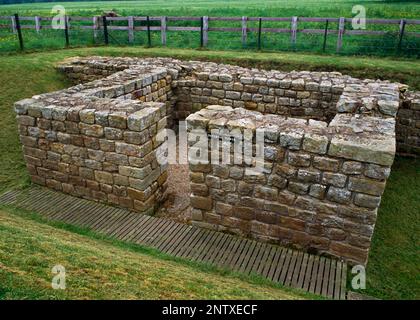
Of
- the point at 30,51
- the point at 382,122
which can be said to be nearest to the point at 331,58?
the point at 382,122

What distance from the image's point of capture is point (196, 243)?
6.29 metres

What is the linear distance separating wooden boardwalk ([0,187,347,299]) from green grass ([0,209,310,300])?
304 mm

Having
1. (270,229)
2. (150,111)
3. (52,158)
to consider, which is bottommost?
(270,229)

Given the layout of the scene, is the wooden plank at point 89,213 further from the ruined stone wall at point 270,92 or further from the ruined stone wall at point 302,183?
the ruined stone wall at point 270,92

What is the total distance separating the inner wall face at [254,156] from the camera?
215 inches

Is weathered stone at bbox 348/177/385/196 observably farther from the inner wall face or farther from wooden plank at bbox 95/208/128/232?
wooden plank at bbox 95/208/128/232

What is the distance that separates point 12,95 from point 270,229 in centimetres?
895

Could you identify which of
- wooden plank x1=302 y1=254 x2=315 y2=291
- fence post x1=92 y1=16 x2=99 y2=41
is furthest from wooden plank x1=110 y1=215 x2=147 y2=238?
fence post x1=92 y1=16 x2=99 y2=41

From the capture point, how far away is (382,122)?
6.11 metres

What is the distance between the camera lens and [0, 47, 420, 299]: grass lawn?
568 centimetres

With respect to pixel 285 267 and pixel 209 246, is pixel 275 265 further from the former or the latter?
pixel 209 246

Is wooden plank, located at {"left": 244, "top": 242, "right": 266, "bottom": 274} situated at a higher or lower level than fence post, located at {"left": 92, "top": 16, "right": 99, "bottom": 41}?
lower

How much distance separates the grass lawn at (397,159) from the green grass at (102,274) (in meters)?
0.11
